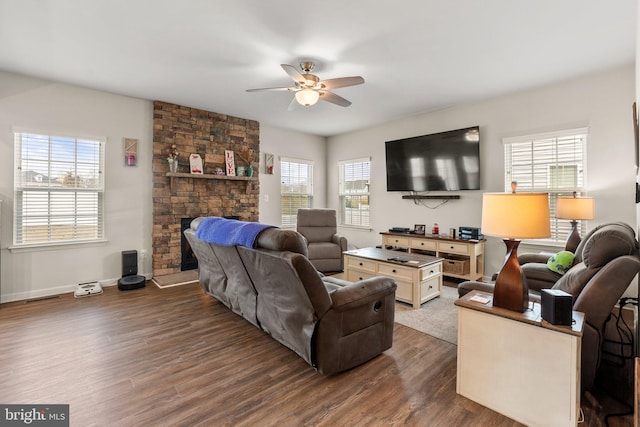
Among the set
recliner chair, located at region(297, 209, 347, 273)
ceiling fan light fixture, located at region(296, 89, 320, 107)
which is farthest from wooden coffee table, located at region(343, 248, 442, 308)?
ceiling fan light fixture, located at region(296, 89, 320, 107)

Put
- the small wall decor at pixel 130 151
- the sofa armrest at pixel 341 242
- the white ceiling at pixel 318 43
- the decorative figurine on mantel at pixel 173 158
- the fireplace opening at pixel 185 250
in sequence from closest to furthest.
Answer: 1. the white ceiling at pixel 318 43
2. the small wall decor at pixel 130 151
3. the decorative figurine on mantel at pixel 173 158
4. the fireplace opening at pixel 185 250
5. the sofa armrest at pixel 341 242

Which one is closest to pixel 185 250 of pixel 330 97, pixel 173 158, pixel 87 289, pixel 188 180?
pixel 188 180

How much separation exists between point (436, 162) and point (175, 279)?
4.54 m

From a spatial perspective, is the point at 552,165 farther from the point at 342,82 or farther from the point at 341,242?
the point at 341,242

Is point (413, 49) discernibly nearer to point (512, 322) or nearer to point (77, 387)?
point (512, 322)

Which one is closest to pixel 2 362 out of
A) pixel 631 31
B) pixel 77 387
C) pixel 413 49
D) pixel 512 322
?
pixel 77 387

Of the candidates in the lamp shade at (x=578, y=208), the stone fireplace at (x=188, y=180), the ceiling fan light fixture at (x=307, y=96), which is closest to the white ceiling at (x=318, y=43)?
the ceiling fan light fixture at (x=307, y=96)

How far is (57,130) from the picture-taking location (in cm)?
393

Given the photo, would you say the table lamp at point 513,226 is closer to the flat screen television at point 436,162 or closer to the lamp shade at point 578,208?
the lamp shade at point 578,208

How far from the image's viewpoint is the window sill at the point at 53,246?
12.2ft

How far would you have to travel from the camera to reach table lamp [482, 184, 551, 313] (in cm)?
155

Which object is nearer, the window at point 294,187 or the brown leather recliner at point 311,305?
the brown leather recliner at point 311,305

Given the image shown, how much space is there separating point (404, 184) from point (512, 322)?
3952 mm

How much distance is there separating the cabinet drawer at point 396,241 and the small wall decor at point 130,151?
4.24 m
